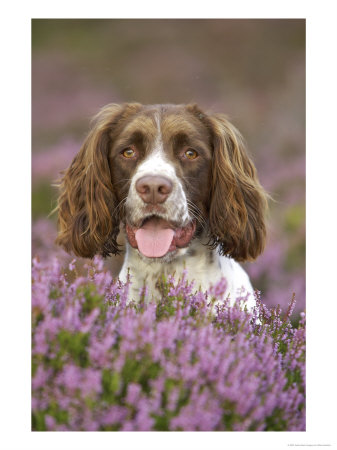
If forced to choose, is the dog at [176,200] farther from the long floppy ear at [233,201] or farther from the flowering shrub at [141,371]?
the flowering shrub at [141,371]

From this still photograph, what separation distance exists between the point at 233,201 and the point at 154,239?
66 centimetres

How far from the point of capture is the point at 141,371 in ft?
8.36

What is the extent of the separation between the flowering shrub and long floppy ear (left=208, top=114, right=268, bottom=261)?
2.79 ft

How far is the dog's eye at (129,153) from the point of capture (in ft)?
12.0

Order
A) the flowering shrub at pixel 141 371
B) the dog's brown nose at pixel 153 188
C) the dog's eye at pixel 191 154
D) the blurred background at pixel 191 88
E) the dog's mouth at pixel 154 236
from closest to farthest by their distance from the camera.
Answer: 1. the flowering shrub at pixel 141 371
2. the dog's brown nose at pixel 153 188
3. the dog's mouth at pixel 154 236
4. the dog's eye at pixel 191 154
5. the blurred background at pixel 191 88

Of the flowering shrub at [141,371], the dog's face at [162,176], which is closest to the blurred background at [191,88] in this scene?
the dog's face at [162,176]

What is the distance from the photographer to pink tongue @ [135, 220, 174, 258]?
349cm

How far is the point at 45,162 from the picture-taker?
21.2ft

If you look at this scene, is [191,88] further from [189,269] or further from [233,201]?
[189,269]

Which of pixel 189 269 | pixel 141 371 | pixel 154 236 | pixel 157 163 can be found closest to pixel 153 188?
pixel 157 163

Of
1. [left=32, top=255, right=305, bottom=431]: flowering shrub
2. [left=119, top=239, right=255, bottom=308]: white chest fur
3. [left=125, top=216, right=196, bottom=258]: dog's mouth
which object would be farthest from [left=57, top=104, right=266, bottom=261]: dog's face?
[left=32, top=255, right=305, bottom=431]: flowering shrub

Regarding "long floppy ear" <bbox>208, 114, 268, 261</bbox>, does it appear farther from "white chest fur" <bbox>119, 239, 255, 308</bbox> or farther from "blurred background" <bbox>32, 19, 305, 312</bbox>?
"blurred background" <bbox>32, 19, 305, 312</bbox>
